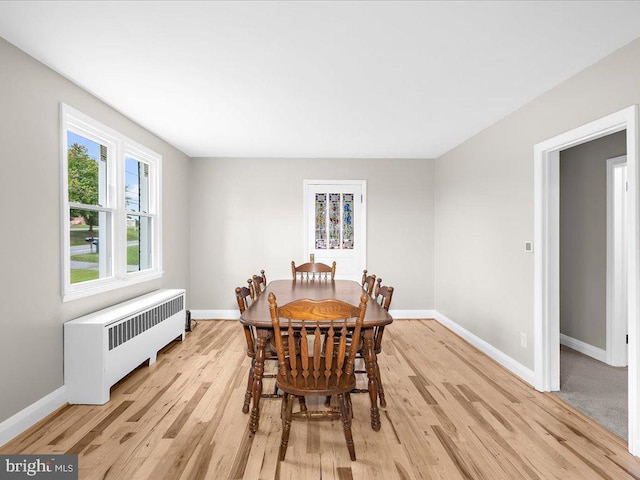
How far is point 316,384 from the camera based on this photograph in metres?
2.05

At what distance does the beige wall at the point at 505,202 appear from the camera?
2.54 meters

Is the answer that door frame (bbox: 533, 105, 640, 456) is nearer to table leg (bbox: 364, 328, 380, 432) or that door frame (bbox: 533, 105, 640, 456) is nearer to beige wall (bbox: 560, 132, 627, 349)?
beige wall (bbox: 560, 132, 627, 349)

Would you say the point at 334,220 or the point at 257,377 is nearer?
the point at 257,377

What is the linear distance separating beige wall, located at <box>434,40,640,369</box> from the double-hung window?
3.92 m

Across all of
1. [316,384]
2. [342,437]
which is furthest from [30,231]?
[342,437]

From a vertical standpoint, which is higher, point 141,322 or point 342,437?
point 141,322

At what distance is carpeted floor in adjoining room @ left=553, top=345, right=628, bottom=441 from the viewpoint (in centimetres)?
260

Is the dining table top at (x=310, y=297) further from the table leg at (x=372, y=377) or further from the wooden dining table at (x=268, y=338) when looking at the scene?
the table leg at (x=372, y=377)

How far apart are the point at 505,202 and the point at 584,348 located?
6.52 ft

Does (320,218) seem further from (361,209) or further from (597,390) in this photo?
(597,390)

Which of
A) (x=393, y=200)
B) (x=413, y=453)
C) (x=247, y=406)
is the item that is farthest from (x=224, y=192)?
(x=413, y=453)

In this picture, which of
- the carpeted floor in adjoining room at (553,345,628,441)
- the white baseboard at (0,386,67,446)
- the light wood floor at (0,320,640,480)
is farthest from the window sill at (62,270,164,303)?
the carpeted floor in adjoining room at (553,345,628,441)

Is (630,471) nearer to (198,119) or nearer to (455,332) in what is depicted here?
(455,332)

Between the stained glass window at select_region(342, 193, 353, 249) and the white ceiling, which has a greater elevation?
the white ceiling
